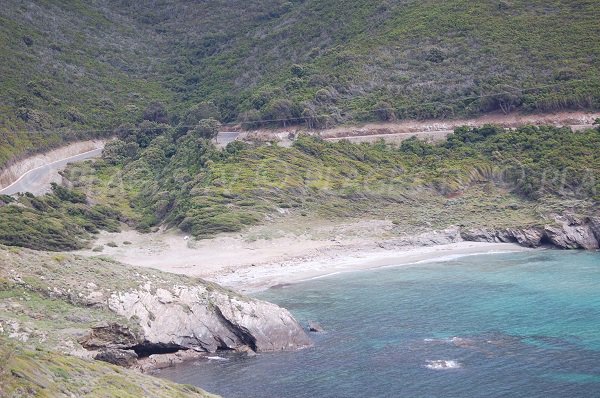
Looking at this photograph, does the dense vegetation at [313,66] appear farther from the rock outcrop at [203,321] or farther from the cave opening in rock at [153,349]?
the cave opening in rock at [153,349]

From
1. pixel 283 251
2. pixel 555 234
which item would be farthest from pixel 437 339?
pixel 555 234

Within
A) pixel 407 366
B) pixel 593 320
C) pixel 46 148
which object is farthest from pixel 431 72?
pixel 407 366

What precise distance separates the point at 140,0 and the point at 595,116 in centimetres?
8200

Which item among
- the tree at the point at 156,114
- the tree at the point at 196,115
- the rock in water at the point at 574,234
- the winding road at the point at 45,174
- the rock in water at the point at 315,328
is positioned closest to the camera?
the rock in water at the point at 315,328

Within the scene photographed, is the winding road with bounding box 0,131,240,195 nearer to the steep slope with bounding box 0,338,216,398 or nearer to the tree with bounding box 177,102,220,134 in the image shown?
the tree with bounding box 177,102,220,134

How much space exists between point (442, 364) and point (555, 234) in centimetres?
2597

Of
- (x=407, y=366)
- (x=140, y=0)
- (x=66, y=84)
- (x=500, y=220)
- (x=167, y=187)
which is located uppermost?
(x=140, y=0)

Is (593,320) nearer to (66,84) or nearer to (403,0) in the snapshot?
(403,0)

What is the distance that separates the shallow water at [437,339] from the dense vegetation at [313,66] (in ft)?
110

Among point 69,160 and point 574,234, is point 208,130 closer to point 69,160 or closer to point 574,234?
point 69,160

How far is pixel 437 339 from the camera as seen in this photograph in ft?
115

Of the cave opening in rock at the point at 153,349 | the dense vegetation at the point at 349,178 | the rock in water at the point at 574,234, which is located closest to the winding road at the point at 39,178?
the dense vegetation at the point at 349,178

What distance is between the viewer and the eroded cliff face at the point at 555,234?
54.7 m

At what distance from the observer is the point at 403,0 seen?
98125mm
